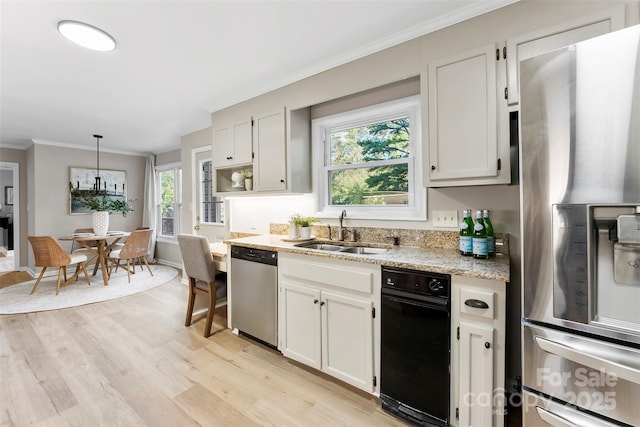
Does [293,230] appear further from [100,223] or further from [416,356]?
[100,223]

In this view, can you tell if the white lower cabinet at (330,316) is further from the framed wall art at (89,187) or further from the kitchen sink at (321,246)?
the framed wall art at (89,187)

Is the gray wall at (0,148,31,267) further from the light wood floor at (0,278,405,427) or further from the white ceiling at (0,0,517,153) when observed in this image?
the light wood floor at (0,278,405,427)

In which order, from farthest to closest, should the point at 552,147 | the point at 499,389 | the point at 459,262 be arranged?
the point at 459,262
the point at 499,389
the point at 552,147

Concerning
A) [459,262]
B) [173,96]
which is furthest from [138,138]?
[459,262]

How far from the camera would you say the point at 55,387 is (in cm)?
199

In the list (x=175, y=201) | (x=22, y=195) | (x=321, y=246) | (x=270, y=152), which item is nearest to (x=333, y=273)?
(x=321, y=246)

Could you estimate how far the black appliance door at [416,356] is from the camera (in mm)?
1501

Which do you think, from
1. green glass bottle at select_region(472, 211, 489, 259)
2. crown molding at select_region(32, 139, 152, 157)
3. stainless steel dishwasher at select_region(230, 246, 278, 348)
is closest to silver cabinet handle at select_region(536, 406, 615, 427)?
green glass bottle at select_region(472, 211, 489, 259)

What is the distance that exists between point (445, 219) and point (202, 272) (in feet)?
7.40

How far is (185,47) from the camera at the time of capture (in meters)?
2.15

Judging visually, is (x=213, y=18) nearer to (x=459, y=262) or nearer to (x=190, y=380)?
(x=459, y=262)

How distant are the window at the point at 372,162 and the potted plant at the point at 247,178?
808mm

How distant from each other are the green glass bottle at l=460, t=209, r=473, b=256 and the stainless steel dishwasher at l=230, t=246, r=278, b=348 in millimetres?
1382

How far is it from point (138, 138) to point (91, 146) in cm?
141
